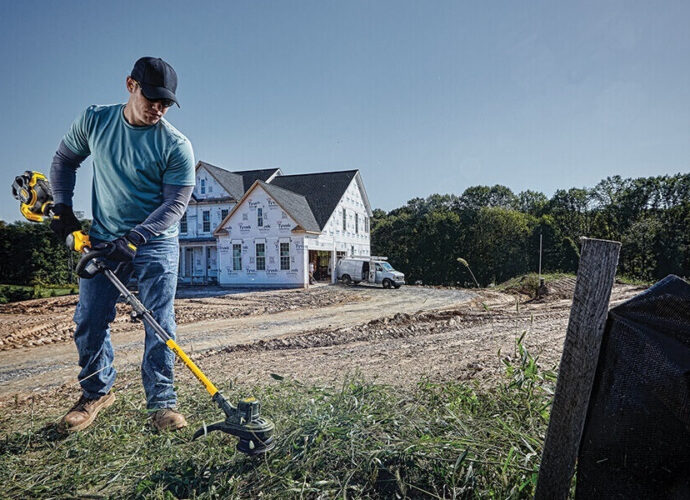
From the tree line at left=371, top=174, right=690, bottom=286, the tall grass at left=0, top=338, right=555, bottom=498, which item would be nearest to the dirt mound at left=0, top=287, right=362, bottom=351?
the tall grass at left=0, top=338, right=555, bottom=498

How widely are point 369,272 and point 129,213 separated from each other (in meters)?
19.9

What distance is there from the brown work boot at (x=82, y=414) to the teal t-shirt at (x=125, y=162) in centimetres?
122

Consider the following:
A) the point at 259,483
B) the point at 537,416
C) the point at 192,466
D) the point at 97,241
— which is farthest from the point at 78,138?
the point at 537,416

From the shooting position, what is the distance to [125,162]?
8.95 feet

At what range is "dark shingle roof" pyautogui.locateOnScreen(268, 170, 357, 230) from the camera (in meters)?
25.5

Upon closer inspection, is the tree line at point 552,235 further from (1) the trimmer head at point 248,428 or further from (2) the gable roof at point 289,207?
(1) the trimmer head at point 248,428

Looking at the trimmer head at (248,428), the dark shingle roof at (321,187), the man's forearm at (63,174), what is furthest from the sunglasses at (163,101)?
the dark shingle roof at (321,187)

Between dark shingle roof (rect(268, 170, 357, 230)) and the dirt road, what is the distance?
11152 mm

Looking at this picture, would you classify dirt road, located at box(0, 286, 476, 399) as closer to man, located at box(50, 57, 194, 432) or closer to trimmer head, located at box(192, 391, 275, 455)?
man, located at box(50, 57, 194, 432)

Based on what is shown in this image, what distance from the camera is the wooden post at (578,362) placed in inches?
63.6

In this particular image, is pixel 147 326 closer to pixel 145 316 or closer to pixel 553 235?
pixel 145 316

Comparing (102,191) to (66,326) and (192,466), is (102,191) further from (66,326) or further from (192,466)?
(66,326)

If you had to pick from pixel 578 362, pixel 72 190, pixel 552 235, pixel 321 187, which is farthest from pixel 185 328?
pixel 552 235

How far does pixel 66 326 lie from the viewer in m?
8.85
